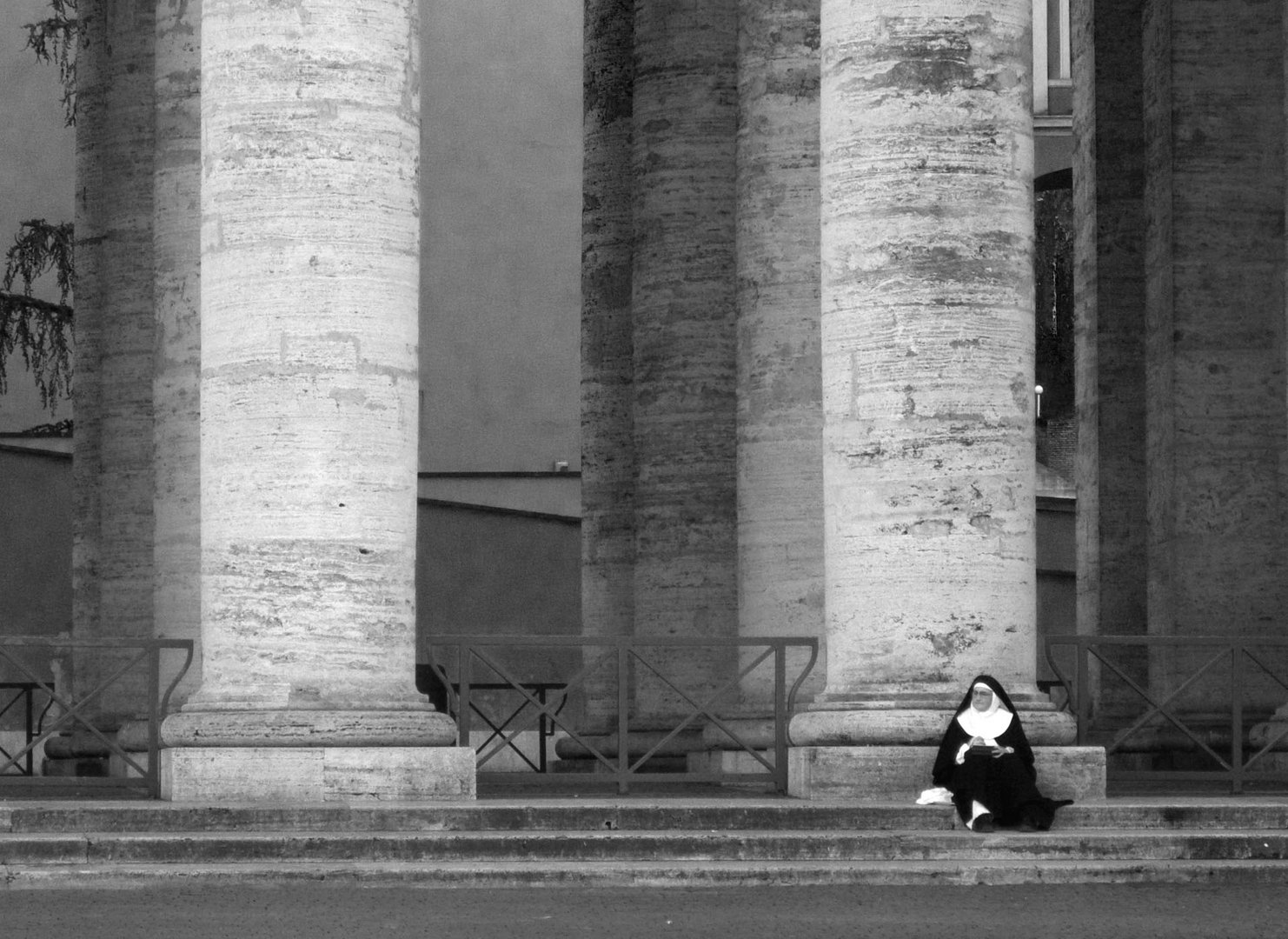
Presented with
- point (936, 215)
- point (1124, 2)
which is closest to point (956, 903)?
point (936, 215)

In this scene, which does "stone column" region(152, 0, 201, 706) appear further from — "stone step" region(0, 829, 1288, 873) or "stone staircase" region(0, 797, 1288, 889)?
"stone step" region(0, 829, 1288, 873)

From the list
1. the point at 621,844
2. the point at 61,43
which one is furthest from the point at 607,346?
the point at 61,43

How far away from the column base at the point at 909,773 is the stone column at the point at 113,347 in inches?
407

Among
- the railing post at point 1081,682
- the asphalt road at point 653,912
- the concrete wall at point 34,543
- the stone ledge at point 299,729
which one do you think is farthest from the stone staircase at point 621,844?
the concrete wall at point 34,543

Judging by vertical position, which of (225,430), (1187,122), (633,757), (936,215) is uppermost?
(1187,122)

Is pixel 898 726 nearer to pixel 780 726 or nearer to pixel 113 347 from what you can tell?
pixel 780 726

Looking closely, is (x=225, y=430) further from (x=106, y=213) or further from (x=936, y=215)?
(x=106, y=213)

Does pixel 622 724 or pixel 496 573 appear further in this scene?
pixel 496 573

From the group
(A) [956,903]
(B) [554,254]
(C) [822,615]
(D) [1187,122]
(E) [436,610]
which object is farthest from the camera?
(B) [554,254]

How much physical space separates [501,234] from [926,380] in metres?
28.6

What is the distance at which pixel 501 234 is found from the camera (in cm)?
4828

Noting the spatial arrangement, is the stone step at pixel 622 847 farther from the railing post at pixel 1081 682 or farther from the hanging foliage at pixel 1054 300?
the hanging foliage at pixel 1054 300

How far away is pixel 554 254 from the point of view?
159 ft

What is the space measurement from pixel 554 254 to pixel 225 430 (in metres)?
28.1
